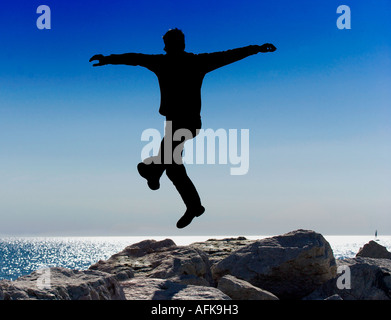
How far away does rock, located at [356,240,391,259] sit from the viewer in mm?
15625

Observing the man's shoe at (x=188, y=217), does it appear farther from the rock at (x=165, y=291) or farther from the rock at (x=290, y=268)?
the rock at (x=290, y=268)

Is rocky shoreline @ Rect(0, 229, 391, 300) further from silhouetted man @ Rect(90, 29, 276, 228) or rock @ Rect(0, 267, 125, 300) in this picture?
silhouetted man @ Rect(90, 29, 276, 228)

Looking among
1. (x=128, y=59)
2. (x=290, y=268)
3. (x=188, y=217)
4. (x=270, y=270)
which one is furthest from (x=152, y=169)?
(x=290, y=268)

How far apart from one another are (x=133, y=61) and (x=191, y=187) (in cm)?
227

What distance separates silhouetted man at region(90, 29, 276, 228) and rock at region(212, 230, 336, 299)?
353cm

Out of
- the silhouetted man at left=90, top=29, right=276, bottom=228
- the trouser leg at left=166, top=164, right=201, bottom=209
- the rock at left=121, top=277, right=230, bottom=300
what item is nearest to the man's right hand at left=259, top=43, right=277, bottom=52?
the silhouetted man at left=90, top=29, right=276, bottom=228

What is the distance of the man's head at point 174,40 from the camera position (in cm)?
774

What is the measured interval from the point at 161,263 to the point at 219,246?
11.3 feet

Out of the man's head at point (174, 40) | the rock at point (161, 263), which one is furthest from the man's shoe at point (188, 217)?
the man's head at point (174, 40)

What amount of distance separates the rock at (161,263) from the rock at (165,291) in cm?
102

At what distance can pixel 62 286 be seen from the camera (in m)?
6.18
